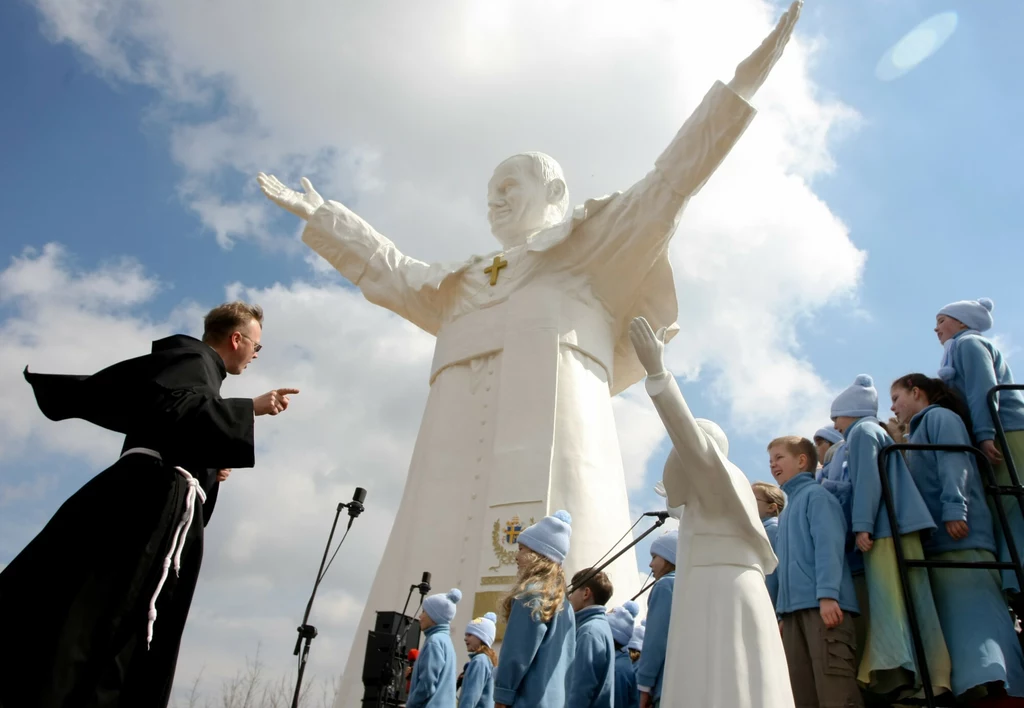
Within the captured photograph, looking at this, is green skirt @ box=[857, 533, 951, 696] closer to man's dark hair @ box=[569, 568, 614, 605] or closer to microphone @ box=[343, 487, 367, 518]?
man's dark hair @ box=[569, 568, 614, 605]

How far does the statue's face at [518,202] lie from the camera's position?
8.89 metres

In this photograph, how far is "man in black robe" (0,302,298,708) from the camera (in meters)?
2.38

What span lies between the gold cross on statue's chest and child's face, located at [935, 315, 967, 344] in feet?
14.0

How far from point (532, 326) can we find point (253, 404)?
4856 millimetres

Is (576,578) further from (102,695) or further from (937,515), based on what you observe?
(102,695)

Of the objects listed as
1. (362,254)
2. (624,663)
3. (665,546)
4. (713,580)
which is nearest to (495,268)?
(362,254)

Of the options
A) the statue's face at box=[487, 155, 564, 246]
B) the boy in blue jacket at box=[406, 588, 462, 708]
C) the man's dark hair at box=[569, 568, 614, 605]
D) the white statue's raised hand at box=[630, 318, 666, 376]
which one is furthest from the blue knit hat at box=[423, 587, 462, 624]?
the statue's face at box=[487, 155, 564, 246]

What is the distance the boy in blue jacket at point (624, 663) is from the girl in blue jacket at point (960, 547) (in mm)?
1616

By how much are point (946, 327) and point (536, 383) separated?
3432 millimetres

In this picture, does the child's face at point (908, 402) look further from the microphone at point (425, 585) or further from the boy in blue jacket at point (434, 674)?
the microphone at point (425, 585)

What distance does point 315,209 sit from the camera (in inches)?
368

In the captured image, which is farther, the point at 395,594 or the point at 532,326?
the point at 532,326

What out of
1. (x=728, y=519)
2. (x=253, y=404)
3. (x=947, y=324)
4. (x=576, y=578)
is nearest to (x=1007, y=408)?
(x=947, y=324)

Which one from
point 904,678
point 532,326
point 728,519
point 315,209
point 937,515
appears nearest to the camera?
point 728,519
